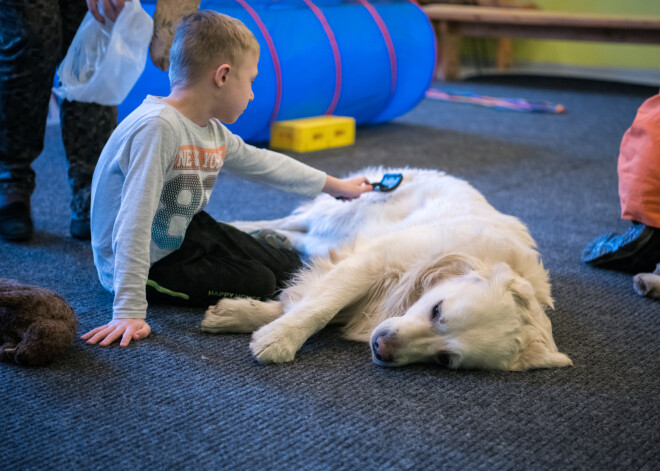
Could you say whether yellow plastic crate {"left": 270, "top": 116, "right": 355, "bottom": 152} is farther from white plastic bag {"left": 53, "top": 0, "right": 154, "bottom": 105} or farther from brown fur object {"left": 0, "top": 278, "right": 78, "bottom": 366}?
brown fur object {"left": 0, "top": 278, "right": 78, "bottom": 366}

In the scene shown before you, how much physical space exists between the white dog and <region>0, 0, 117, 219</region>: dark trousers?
934 millimetres

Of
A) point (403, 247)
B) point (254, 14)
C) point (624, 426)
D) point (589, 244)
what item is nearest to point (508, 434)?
point (624, 426)

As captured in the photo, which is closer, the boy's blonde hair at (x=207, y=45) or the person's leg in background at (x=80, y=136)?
the boy's blonde hair at (x=207, y=45)

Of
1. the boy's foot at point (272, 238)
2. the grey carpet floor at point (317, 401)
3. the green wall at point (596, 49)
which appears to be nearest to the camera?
the grey carpet floor at point (317, 401)

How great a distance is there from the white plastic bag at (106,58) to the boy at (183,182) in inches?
17.6

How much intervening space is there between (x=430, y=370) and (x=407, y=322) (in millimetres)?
137

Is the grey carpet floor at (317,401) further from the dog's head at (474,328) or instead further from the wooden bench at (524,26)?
the wooden bench at (524,26)

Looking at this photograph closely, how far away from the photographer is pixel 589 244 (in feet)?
8.52

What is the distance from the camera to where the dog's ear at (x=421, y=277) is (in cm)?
175

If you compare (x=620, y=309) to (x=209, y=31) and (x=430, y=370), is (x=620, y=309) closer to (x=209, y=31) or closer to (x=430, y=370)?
(x=430, y=370)

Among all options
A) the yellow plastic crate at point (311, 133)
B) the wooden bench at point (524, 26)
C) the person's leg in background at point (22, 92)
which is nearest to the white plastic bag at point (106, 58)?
the person's leg in background at point (22, 92)

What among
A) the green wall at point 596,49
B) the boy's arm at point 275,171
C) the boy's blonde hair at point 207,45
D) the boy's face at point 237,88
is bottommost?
the green wall at point 596,49

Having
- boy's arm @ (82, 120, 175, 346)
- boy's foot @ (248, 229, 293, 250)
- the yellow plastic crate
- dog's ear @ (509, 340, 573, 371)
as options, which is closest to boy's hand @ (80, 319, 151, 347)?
boy's arm @ (82, 120, 175, 346)

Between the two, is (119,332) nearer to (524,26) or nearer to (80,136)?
(80,136)
